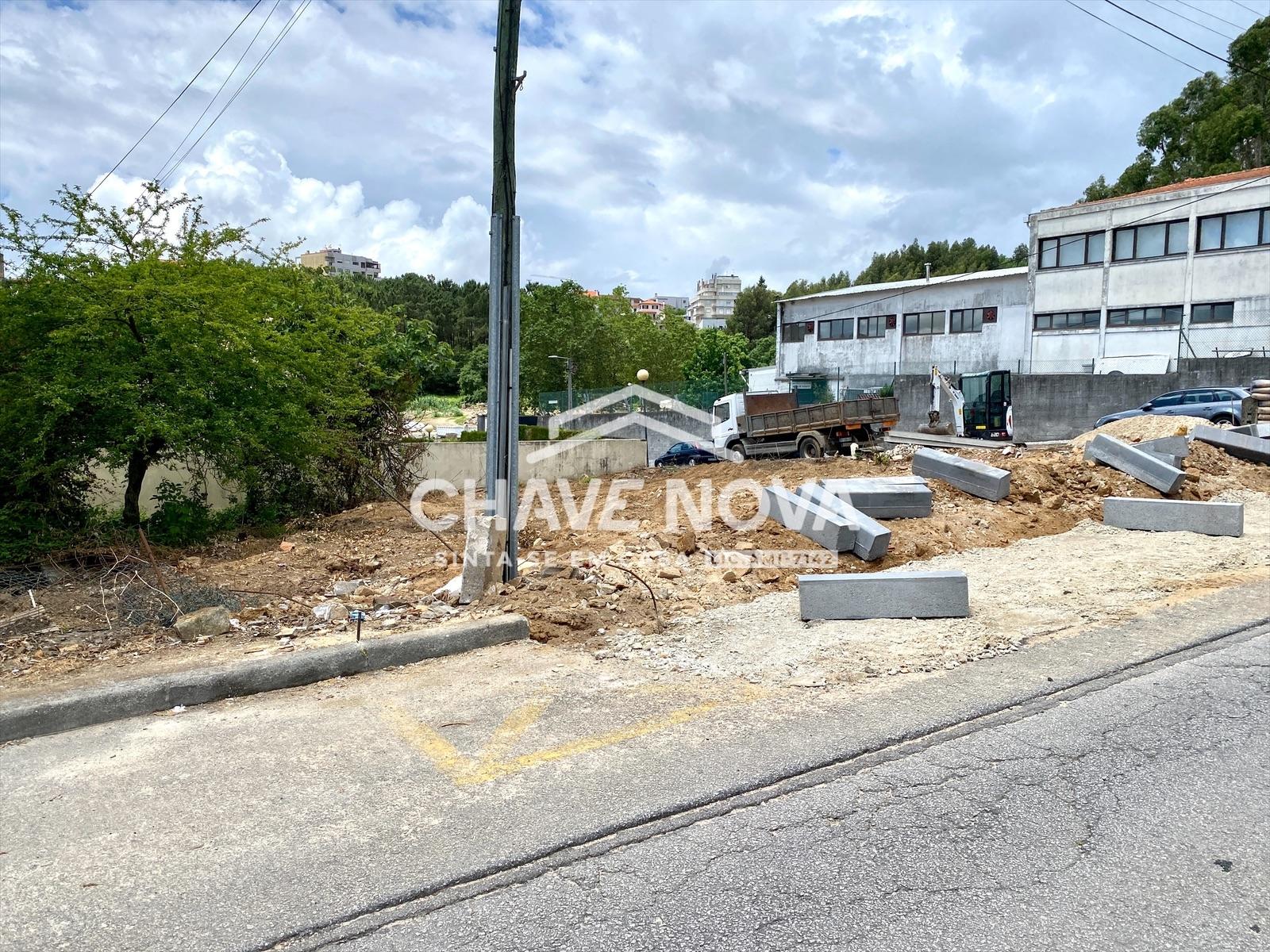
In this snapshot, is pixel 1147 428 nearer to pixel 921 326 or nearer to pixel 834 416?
pixel 834 416

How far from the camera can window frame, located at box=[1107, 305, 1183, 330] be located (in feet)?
111

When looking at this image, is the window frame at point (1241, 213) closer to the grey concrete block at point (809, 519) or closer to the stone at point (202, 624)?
the grey concrete block at point (809, 519)

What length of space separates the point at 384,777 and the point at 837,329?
4838cm

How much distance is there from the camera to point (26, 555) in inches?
400

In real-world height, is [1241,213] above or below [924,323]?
above

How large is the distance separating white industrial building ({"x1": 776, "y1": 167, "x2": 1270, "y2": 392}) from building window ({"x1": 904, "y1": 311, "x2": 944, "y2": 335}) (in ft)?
0.15

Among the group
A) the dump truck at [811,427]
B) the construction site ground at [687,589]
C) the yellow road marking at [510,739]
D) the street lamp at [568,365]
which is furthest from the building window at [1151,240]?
the yellow road marking at [510,739]

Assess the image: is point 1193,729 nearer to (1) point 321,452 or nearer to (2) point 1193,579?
(2) point 1193,579

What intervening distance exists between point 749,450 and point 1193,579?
16.5 metres

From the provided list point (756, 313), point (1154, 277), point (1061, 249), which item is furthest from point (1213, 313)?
point (756, 313)

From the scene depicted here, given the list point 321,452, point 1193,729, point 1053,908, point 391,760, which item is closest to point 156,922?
point 391,760

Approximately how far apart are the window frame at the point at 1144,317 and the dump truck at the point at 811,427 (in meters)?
17.9

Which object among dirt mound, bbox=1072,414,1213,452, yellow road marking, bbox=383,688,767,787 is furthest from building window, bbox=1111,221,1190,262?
yellow road marking, bbox=383,688,767,787

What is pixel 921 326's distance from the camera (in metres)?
45.8
